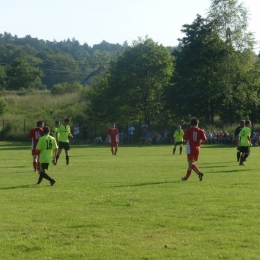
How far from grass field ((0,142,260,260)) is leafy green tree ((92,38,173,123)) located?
3949 centimetres

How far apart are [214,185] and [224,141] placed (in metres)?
32.8

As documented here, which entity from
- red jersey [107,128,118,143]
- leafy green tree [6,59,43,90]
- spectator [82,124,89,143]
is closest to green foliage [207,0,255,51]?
spectator [82,124,89,143]

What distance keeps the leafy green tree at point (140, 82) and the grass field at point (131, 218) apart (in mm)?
39487

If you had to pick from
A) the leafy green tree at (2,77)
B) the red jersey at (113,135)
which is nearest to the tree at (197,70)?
the red jersey at (113,135)

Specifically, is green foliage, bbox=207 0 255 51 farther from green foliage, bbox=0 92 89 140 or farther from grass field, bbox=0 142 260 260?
grass field, bbox=0 142 260 260

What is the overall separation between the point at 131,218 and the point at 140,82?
46798mm

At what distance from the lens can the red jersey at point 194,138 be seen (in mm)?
16422

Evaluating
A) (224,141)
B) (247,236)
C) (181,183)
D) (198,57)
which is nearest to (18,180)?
(181,183)

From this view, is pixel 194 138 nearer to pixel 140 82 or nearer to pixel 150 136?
pixel 150 136

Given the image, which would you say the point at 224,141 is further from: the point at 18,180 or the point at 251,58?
the point at 18,180

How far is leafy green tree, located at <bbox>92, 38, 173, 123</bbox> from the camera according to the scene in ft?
186

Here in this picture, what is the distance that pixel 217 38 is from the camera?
176ft

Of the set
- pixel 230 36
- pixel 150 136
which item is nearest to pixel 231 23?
pixel 230 36

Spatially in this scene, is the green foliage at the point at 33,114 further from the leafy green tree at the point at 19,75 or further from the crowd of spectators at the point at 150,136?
the leafy green tree at the point at 19,75
